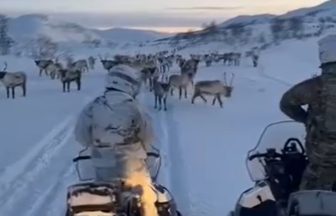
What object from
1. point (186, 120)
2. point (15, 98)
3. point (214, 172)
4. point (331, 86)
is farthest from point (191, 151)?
point (15, 98)

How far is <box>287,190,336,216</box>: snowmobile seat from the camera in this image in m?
3.58

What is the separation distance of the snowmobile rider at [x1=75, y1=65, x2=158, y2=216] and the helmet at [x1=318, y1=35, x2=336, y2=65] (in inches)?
58.1

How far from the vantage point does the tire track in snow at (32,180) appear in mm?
8477

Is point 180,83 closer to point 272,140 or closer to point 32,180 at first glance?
point 32,180

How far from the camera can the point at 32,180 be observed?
977 centimetres

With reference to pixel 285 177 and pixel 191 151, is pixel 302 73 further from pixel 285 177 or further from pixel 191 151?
pixel 285 177

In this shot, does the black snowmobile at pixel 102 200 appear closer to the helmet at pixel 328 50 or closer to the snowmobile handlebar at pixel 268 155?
the snowmobile handlebar at pixel 268 155

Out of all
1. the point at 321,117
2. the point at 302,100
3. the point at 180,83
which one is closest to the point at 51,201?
the point at 302,100

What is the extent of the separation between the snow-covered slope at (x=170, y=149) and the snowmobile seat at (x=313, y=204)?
173 inches

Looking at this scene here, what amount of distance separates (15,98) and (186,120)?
9504 millimetres

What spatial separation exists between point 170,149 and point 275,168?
22.6 feet

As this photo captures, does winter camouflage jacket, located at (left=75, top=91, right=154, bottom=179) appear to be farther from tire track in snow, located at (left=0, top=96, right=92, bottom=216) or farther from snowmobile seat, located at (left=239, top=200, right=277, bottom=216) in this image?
tire track in snow, located at (left=0, top=96, right=92, bottom=216)

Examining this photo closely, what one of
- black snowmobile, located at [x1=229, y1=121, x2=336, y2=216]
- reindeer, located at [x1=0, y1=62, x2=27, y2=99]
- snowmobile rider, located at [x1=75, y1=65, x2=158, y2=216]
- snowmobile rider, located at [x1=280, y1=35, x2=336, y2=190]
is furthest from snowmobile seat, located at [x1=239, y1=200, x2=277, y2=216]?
reindeer, located at [x1=0, y1=62, x2=27, y2=99]

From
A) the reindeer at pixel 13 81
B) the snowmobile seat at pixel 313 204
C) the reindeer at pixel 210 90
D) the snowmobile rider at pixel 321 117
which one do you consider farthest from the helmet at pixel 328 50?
the reindeer at pixel 13 81
